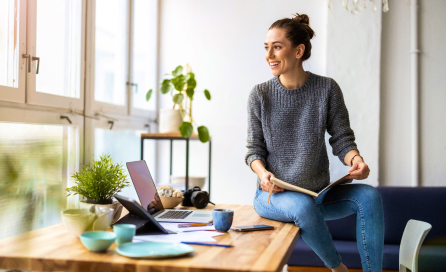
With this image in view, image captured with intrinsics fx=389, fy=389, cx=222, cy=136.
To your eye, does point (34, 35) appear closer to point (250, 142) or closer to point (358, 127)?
point (250, 142)

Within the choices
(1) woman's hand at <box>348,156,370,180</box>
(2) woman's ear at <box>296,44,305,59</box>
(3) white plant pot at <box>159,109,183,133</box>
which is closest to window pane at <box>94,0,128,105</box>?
(3) white plant pot at <box>159,109,183,133</box>

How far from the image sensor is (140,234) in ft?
3.65

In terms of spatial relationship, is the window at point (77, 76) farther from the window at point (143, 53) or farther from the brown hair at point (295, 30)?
the brown hair at point (295, 30)

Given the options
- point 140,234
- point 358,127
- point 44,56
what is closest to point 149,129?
point 44,56

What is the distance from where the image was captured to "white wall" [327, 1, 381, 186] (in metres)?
2.94

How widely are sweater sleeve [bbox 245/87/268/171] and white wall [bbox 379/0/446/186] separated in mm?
1625

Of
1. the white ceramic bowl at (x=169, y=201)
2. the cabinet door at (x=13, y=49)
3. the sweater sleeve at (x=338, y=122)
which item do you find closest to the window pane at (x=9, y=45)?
the cabinet door at (x=13, y=49)

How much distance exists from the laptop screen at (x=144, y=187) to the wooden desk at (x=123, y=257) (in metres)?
0.36

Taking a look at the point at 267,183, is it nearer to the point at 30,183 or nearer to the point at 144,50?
the point at 30,183

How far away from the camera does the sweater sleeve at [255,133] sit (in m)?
1.75

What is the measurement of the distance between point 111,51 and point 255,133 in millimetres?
1450

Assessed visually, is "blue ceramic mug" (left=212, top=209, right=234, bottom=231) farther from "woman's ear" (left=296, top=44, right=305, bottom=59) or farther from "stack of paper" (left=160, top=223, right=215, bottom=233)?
"woman's ear" (left=296, top=44, right=305, bottom=59)

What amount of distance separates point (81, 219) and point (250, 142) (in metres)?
0.93

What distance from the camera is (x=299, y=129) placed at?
172 centimetres
